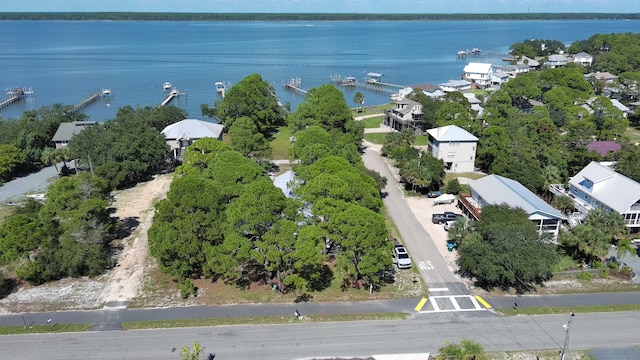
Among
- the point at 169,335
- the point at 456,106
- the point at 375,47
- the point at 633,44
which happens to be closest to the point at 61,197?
the point at 169,335

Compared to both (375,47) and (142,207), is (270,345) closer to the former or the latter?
(142,207)

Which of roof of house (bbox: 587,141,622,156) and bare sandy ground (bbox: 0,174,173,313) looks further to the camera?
roof of house (bbox: 587,141,622,156)

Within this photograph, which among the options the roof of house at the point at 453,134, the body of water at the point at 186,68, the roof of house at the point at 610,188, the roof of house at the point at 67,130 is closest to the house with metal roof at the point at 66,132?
the roof of house at the point at 67,130

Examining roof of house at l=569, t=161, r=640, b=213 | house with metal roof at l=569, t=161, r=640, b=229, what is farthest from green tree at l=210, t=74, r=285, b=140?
roof of house at l=569, t=161, r=640, b=213

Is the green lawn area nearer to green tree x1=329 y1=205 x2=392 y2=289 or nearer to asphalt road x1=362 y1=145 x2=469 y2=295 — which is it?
asphalt road x1=362 y1=145 x2=469 y2=295

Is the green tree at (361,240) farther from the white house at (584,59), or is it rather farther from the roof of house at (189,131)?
the white house at (584,59)

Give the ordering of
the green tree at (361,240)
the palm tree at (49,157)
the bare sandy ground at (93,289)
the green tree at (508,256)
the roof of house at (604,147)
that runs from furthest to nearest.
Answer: the roof of house at (604,147) → the palm tree at (49,157) → the bare sandy ground at (93,289) → the green tree at (508,256) → the green tree at (361,240)

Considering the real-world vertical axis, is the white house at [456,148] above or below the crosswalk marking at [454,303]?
above
